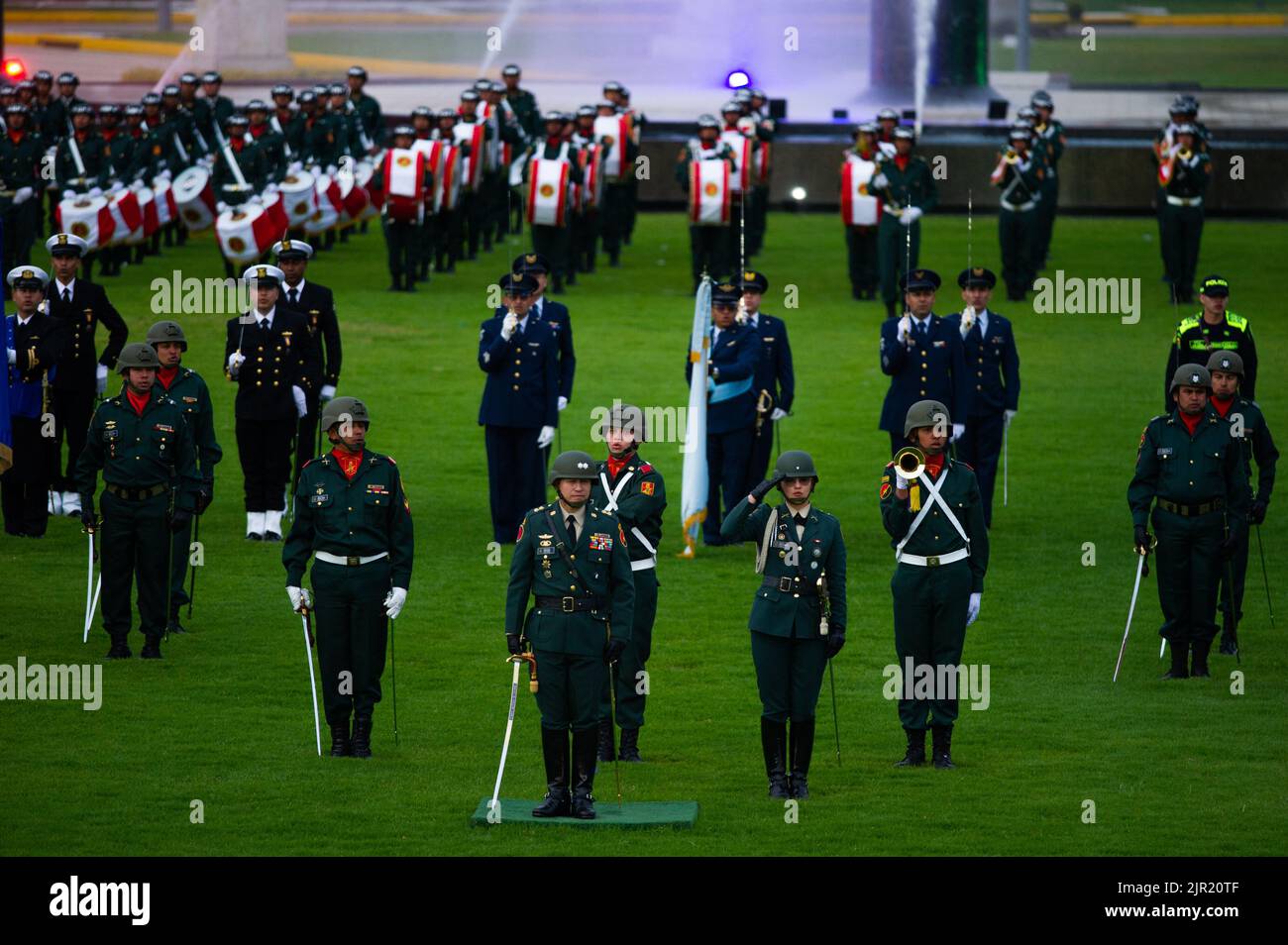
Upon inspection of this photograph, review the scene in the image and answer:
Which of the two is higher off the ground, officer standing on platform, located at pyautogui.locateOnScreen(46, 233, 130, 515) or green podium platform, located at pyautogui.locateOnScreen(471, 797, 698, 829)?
officer standing on platform, located at pyautogui.locateOnScreen(46, 233, 130, 515)

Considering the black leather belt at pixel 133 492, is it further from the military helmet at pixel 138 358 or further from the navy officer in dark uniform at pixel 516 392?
the navy officer in dark uniform at pixel 516 392

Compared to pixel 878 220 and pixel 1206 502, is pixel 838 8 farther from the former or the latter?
pixel 1206 502

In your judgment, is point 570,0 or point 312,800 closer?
point 312,800

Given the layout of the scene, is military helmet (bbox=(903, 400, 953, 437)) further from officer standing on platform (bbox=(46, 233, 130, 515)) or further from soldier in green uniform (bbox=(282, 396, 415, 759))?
officer standing on platform (bbox=(46, 233, 130, 515))

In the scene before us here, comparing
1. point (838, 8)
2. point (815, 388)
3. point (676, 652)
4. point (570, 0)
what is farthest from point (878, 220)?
point (570, 0)

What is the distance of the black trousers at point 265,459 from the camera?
17984 mm

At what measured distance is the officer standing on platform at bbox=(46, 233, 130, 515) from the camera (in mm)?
18203

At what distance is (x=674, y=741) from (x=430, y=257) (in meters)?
16.2

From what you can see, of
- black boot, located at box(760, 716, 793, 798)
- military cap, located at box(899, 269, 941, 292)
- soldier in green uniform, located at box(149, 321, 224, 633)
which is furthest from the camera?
military cap, located at box(899, 269, 941, 292)

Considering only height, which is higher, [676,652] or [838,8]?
[838,8]

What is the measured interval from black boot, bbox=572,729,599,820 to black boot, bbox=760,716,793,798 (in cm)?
90

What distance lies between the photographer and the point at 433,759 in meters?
12.9

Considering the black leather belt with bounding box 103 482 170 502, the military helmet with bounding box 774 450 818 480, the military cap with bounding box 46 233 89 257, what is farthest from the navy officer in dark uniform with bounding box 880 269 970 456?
the military cap with bounding box 46 233 89 257

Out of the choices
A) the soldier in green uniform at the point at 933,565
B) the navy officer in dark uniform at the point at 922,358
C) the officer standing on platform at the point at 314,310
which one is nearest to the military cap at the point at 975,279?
the navy officer in dark uniform at the point at 922,358
